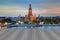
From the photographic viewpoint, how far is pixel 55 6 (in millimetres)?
9250

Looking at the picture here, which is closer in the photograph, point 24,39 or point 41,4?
point 24,39

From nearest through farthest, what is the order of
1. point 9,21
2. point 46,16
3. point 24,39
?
point 24,39 < point 9,21 < point 46,16

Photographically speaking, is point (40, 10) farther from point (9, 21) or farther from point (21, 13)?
point (9, 21)

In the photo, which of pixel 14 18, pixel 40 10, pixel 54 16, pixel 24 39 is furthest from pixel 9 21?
pixel 24 39

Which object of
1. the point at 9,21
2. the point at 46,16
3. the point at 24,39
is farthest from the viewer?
the point at 46,16

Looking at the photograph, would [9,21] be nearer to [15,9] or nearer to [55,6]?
[15,9]

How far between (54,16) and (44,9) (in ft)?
2.68

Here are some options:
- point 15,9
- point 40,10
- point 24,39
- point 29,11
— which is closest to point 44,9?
point 40,10

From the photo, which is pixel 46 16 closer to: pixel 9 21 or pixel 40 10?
pixel 40 10

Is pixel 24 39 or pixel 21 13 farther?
pixel 21 13

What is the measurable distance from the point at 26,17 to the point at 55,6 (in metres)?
2.01

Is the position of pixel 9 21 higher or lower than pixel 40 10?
lower

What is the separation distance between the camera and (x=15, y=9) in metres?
9.38

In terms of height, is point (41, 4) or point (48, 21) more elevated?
point (41, 4)
